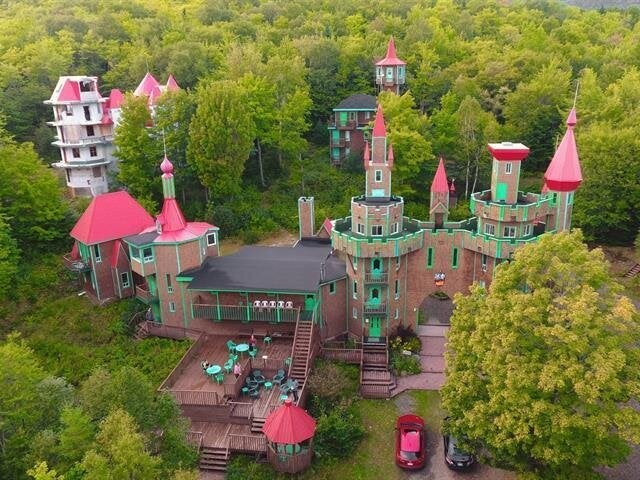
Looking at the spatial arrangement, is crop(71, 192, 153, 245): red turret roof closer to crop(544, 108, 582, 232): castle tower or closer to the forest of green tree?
the forest of green tree

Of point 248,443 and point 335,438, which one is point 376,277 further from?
point 248,443

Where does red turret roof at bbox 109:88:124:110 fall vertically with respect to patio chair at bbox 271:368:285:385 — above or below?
above

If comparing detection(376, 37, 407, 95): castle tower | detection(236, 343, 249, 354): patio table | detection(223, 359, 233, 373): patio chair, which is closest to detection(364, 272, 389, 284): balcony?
detection(236, 343, 249, 354): patio table

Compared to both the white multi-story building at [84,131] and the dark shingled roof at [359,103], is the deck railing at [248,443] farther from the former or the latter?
the dark shingled roof at [359,103]

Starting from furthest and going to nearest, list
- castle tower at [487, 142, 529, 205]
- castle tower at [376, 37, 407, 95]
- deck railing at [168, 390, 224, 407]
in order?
1. castle tower at [376, 37, 407, 95]
2. castle tower at [487, 142, 529, 205]
3. deck railing at [168, 390, 224, 407]

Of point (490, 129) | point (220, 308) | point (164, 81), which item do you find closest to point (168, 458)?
point (220, 308)

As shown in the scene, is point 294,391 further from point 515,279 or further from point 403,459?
point 515,279
